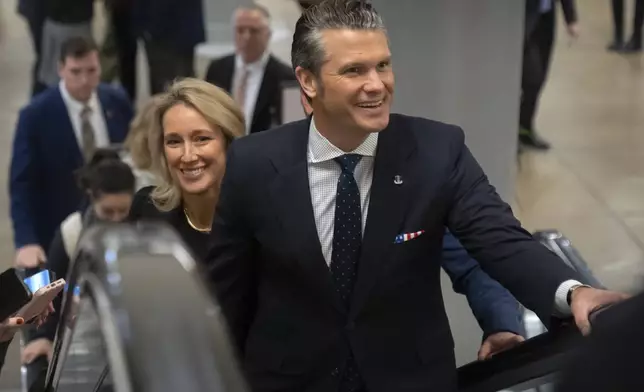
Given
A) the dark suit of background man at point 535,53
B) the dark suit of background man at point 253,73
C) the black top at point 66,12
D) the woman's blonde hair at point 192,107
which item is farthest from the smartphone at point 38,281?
the dark suit of background man at point 535,53

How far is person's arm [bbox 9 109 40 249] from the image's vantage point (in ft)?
16.1

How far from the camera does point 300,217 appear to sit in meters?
2.25

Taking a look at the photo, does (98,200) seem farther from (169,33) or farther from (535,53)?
(535,53)

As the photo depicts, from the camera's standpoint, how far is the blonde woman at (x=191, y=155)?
297 cm

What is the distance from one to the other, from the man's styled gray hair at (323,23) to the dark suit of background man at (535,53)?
19.1 ft

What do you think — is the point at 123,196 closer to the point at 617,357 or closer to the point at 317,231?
the point at 317,231

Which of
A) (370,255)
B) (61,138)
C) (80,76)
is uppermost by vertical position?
(370,255)

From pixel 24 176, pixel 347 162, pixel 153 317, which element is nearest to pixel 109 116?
pixel 24 176

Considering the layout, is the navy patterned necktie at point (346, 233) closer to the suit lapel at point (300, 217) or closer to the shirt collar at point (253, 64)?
the suit lapel at point (300, 217)

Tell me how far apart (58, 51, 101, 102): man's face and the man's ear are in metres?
3.23

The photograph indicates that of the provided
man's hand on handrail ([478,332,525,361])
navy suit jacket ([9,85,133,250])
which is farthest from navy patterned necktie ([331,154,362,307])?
navy suit jacket ([9,85,133,250])

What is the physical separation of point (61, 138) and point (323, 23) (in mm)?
3259

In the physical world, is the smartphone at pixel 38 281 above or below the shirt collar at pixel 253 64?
above

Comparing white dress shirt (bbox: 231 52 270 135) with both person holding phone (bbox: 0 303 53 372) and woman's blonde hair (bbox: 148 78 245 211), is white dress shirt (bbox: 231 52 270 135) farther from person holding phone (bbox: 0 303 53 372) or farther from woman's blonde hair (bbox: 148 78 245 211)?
person holding phone (bbox: 0 303 53 372)
